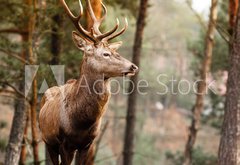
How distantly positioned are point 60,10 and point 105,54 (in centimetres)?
409

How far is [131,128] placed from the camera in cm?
1478

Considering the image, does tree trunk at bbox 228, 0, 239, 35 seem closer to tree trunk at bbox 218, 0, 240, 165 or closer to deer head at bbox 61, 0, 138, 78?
tree trunk at bbox 218, 0, 240, 165

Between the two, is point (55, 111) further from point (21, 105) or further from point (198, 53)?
point (198, 53)

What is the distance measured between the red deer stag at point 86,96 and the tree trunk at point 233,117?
2313 millimetres

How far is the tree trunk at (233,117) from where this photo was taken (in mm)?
7711

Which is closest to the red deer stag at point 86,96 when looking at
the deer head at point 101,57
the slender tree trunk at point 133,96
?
the deer head at point 101,57

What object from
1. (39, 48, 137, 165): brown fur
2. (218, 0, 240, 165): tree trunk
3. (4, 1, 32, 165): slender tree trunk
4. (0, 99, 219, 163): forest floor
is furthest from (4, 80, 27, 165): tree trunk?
(0, 99, 219, 163): forest floor

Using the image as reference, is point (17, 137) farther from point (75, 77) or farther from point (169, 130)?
point (169, 130)

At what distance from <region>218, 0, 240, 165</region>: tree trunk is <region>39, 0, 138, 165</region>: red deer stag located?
2.31 m

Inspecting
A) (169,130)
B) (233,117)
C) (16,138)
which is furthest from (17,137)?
(169,130)

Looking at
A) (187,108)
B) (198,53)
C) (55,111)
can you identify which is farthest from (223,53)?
(187,108)

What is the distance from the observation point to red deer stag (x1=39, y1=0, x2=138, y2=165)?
233 inches

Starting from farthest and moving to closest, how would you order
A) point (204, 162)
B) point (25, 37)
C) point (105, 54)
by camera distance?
point (204, 162), point (25, 37), point (105, 54)

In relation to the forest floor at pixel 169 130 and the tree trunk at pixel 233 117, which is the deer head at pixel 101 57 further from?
the forest floor at pixel 169 130
